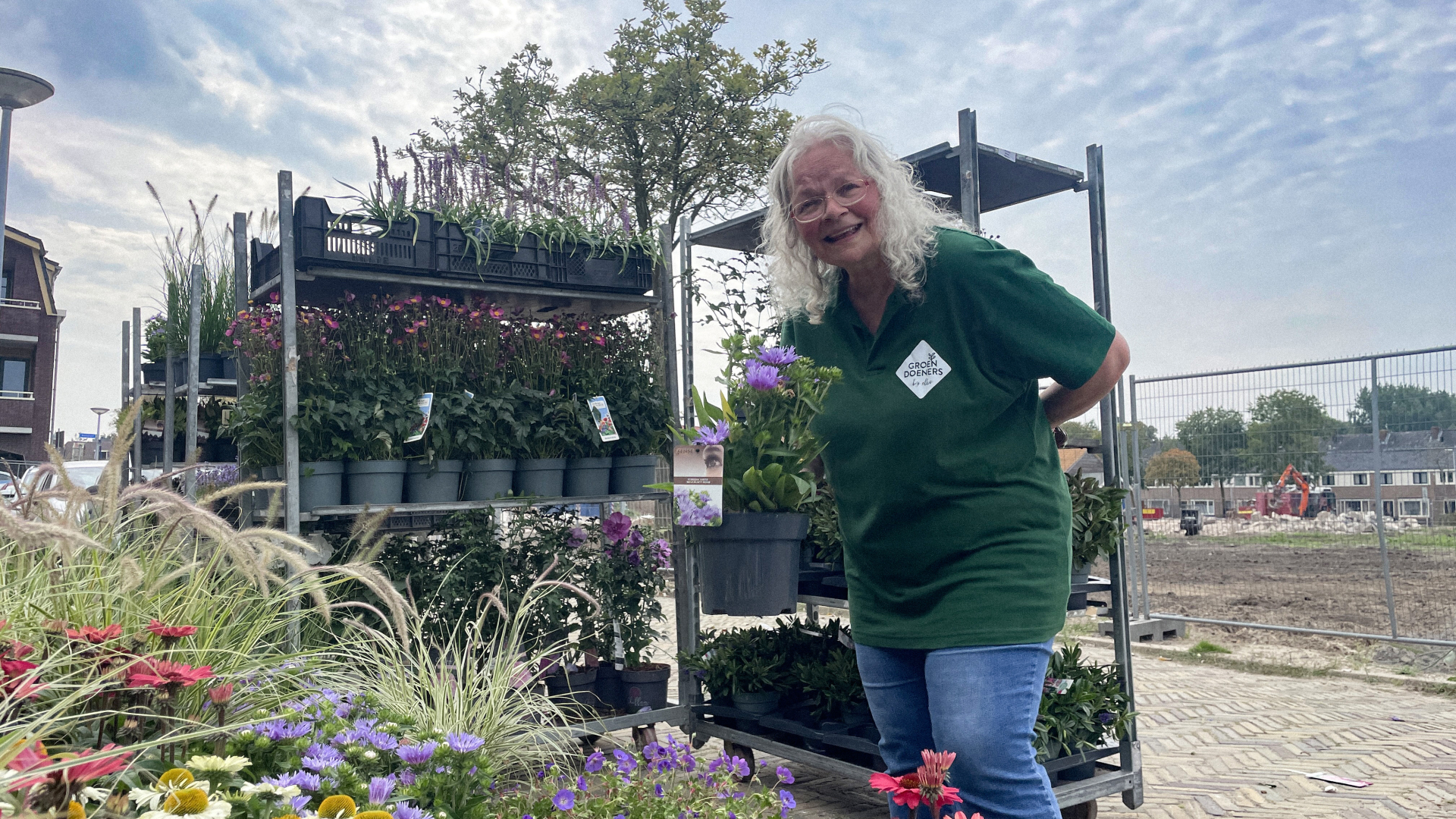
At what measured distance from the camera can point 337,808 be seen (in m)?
1.11

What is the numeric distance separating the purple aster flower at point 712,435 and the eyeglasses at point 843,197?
1251 mm

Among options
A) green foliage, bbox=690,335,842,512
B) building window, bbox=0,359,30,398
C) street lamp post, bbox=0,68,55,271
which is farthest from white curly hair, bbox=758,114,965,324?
building window, bbox=0,359,30,398

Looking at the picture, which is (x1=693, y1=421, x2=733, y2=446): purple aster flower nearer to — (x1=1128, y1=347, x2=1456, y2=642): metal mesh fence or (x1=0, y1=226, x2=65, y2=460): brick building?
(x1=1128, y1=347, x2=1456, y2=642): metal mesh fence

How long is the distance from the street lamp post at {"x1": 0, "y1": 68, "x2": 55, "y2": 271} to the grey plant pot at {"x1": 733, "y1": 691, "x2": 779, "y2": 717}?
24.6ft

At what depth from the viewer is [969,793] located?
1638 mm

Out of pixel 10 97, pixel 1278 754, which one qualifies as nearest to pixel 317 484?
pixel 1278 754

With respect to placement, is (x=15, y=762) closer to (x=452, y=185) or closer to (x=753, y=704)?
(x=753, y=704)

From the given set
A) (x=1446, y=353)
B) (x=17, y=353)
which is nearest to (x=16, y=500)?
(x=1446, y=353)

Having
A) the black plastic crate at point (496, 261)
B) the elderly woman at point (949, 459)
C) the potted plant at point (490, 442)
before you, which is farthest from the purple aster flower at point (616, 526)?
the elderly woman at point (949, 459)

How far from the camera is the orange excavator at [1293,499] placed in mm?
7184

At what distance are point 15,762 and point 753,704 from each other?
303 cm

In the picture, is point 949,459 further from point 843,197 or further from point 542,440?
point 542,440

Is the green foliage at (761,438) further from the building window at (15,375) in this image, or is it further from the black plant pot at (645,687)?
the building window at (15,375)

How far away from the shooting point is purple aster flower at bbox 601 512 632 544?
13.8 ft
